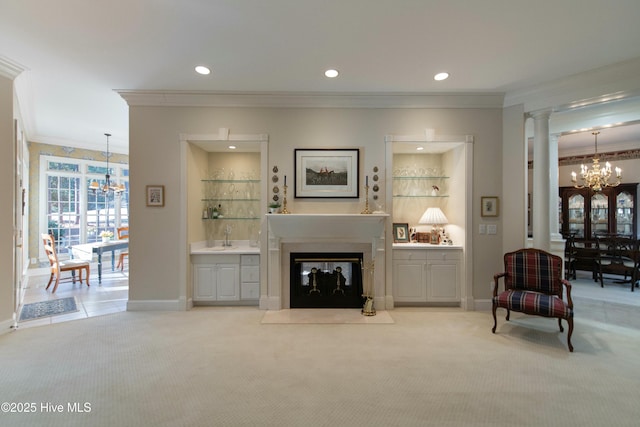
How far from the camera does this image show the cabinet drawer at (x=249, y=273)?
4.06 metres

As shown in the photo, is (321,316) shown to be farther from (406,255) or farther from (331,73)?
(331,73)

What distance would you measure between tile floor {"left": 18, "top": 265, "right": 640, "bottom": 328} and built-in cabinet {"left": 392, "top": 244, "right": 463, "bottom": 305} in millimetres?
2517

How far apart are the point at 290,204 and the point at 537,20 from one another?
3.19 meters

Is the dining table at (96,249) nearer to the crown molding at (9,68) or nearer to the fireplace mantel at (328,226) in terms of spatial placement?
the crown molding at (9,68)

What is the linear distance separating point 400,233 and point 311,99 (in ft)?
7.86

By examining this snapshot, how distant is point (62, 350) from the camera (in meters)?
2.85

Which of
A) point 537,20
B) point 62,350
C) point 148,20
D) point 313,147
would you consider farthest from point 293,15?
point 62,350

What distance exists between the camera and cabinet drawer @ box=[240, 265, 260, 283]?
4.06 meters

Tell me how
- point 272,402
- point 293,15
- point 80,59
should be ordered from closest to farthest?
point 272,402
point 293,15
point 80,59

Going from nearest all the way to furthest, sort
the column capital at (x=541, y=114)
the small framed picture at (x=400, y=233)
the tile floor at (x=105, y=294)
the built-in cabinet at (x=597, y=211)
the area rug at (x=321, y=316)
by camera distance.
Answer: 1. the area rug at (x=321, y=316)
2. the column capital at (x=541, y=114)
3. the tile floor at (x=105, y=294)
4. the small framed picture at (x=400, y=233)
5. the built-in cabinet at (x=597, y=211)

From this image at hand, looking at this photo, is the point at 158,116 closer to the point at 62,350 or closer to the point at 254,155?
the point at 254,155

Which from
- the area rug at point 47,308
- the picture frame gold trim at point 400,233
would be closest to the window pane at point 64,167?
the area rug at point 47,308

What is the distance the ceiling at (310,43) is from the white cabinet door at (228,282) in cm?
249

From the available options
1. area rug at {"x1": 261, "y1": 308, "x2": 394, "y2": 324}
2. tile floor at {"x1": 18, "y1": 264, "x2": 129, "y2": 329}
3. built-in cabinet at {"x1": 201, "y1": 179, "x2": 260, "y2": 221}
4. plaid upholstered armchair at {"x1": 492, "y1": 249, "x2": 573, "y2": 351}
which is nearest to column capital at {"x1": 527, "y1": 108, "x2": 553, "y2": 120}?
plaid upholstered armchair at {"x1": 492, "y1": 249, "x2": 573, "y2": 351}
